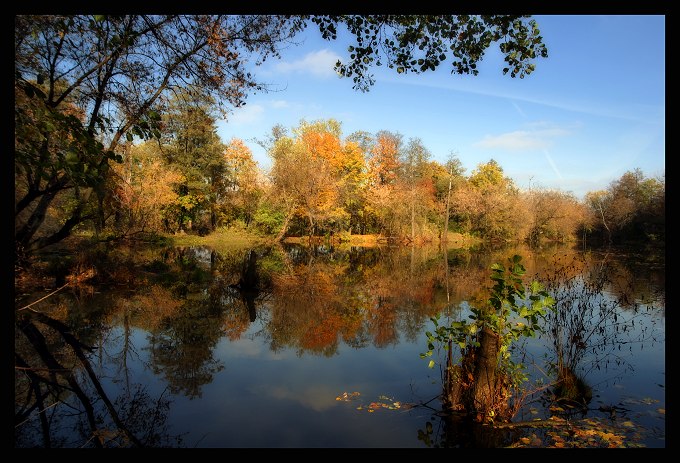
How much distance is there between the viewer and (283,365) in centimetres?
775

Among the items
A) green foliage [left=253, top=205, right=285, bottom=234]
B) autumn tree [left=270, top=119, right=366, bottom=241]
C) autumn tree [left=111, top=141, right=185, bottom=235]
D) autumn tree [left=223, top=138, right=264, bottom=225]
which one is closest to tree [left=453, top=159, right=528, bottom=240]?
autumn tree [left=270, top=119, right=366, bottom=241]

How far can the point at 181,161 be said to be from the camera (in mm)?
35656

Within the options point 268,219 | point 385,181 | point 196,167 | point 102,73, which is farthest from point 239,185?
point 102,73

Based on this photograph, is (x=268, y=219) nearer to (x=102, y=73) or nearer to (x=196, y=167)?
(x=196, y=167)

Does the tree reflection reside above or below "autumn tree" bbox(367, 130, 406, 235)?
below

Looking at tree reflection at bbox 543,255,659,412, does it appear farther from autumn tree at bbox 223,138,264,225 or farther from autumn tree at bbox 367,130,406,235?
autumn tree at bbox 223,138,264,225

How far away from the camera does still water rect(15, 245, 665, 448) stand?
5215mm

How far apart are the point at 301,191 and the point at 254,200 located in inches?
294

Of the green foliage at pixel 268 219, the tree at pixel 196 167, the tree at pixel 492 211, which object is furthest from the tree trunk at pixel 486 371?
the tree at pixel 492 211

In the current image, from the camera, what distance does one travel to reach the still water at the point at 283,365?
521 cm

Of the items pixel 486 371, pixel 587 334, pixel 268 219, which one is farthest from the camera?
pixel 268 219

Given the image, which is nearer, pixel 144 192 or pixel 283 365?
pixel 283 365

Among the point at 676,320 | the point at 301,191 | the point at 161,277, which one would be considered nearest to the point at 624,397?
the point at 676,320

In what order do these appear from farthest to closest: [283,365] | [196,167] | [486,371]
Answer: [196,167]
[283,365]
[486,371]
